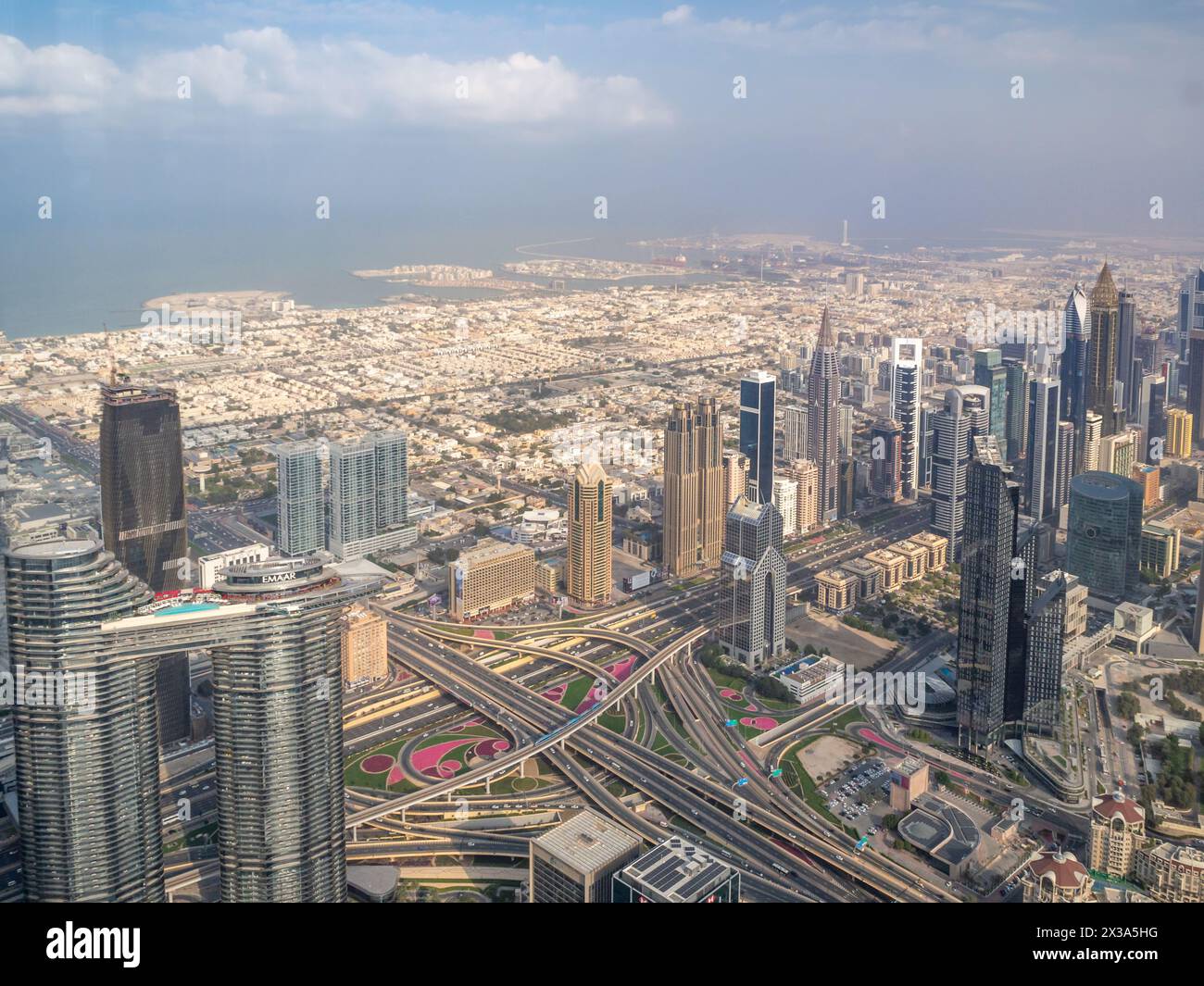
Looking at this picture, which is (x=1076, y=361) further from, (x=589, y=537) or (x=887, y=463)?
(x=589, y=537)

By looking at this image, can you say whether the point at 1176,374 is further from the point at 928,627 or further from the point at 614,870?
the point at 614,870

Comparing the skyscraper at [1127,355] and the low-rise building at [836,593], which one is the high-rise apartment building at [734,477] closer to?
the low-rise building at [836,593]

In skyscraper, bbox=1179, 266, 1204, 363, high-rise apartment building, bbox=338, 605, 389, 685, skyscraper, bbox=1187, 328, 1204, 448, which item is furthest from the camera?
skyscraper, bbox=1187, 328, 1204, 448

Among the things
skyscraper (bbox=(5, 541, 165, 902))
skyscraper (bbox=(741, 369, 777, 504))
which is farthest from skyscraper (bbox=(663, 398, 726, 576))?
skyscraper (bbox=(5, 541, 165, 902))

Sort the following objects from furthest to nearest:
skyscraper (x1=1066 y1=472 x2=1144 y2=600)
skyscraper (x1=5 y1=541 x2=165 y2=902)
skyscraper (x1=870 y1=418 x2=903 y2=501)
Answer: skyscraper (x1=870 y1=418 x2=903 y2=501) → skyscraper (x1=1066 y1=472 x2=1144 y2=600) → skyscraper (x1=5 y1=541 x2=165 y2=902)

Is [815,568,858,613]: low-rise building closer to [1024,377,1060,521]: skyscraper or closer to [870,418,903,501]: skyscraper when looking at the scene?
[1024,377,1060,521]: skyscraper

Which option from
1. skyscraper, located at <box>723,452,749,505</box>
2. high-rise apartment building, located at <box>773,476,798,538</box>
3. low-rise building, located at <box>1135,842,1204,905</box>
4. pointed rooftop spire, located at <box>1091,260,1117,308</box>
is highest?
pointed rooftop spire, located at <box>1091,260,1117,308</box>

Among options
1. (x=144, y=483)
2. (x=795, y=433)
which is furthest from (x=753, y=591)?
(x=144, y=483)
